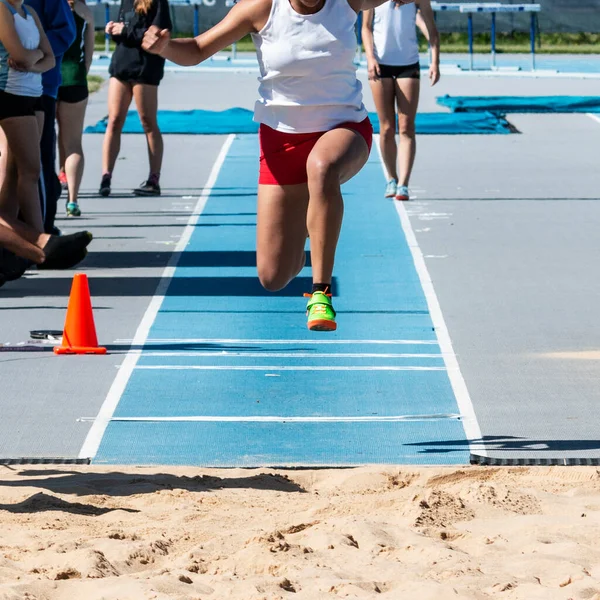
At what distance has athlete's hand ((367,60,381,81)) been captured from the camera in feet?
44.9

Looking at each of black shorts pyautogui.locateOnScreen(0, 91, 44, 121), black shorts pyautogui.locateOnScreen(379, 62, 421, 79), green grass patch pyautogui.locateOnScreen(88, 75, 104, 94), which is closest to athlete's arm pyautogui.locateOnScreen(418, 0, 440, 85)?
black shorts pyautogui.locateOnScreen(379, 62, 421, 79)

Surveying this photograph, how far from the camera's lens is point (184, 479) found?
6.34 meters

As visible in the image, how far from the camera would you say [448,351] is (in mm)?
8633

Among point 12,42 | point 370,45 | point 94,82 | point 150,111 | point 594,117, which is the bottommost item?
point 94,82

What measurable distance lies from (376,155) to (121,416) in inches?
480

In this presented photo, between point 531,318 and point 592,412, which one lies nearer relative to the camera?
point 592,412

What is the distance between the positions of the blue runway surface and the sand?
32 cm

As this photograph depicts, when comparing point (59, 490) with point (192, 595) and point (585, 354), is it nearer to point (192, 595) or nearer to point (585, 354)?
point (192, 595)

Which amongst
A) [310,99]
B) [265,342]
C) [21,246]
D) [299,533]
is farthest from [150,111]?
[299,533]

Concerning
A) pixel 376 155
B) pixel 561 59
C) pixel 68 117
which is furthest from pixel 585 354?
pixel 561 59

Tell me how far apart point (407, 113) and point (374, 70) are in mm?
523

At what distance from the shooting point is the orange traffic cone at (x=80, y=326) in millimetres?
8469

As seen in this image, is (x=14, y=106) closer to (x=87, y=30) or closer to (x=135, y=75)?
(x=87, y=30)

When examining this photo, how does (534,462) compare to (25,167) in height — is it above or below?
below
